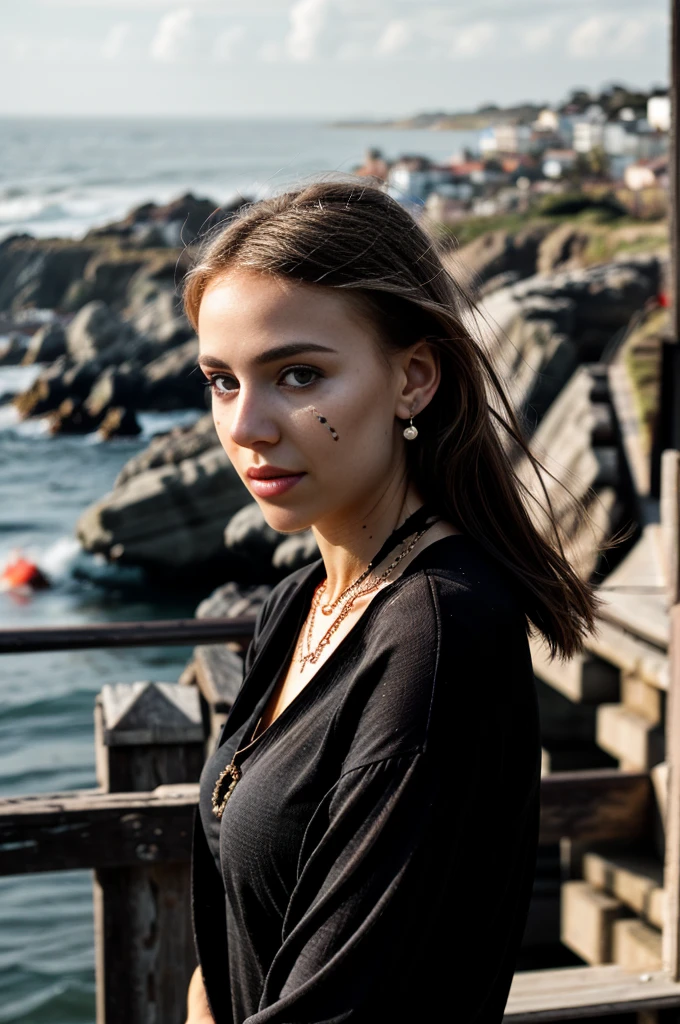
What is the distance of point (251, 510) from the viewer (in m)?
12.3

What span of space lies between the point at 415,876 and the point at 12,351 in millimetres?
28021

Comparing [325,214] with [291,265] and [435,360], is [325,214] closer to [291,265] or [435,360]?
[291,265]

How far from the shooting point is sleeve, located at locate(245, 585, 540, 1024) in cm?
126

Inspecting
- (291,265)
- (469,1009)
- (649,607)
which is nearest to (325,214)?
(291,265)

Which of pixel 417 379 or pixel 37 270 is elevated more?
pixel 37 270

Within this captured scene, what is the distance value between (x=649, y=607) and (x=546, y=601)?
405cm

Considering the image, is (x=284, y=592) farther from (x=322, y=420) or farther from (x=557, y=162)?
(x=557, y=162)

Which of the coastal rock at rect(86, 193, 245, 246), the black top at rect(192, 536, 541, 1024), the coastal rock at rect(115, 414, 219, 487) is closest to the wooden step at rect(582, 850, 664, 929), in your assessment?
the black top at rect(192, 536, 541, 1024)

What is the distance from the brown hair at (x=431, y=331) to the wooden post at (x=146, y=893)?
3.89ft

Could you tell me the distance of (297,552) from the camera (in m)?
10.2

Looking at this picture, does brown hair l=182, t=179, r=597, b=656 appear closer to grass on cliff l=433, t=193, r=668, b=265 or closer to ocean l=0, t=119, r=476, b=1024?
ocean l=0, t=119, r=476, b=1024

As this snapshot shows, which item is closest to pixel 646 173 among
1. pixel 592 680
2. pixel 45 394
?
pixel 45 394

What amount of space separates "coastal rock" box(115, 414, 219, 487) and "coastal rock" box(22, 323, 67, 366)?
1053 cm

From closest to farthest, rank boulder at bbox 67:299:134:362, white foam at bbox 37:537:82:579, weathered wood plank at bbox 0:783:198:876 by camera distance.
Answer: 1. weathered wood plank at bbox 0:783:198:876
2. white foam at bbox 37:537:82:579
3. boulder at bbox 67:299:134:362
